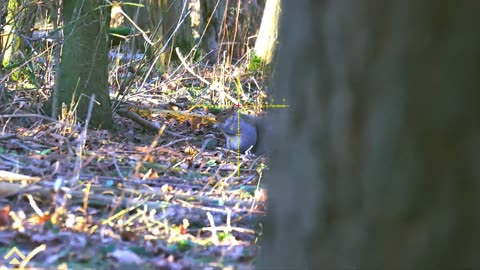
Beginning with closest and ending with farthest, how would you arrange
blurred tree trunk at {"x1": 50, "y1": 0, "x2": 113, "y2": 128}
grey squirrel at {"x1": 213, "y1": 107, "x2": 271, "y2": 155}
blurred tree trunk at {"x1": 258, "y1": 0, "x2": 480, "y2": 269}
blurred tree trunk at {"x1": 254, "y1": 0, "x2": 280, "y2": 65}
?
blurred tree trunk at {"x1": 258, "y1": 0, "x2": 480, "y2": 269} → blurred tree trunk at {"x1": 50, "y1": 0, "x2": 113, "y2": 128} → grey squirrel at {"x1": 213, "y1": 107, "x2": 271, "y2": 155} → blurred tree trunk at {"x1": 254, "y1": 0, "x2": 280, "y2": 65}

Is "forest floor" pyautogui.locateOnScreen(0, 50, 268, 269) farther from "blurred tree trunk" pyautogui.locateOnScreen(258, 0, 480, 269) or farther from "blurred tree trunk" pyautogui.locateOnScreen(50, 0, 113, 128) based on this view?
"blurred tree trunk" pyautogui.locateOnScreen(258, 0, 480, 269)

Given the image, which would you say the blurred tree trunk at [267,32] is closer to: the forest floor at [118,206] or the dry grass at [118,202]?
the dry grass at [118,202]

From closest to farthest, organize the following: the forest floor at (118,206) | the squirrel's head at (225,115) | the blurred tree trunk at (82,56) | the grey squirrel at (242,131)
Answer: the forest floor at (118,206) → the blurred tree trunk at (82,56) → the grey squirrel at (242,131) → the squirrel's head at (225,115)

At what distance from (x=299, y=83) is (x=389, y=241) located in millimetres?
567

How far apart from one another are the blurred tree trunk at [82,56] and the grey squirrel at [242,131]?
1.63 metres

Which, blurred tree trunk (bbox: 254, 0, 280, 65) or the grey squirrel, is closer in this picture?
the grey squirrel

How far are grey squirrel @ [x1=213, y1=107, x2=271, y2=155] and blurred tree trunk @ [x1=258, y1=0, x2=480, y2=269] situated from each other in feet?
20.8

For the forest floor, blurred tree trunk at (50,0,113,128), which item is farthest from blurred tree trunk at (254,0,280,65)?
the forest floor

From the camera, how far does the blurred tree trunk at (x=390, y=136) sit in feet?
6.34

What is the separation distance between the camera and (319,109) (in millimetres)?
2160

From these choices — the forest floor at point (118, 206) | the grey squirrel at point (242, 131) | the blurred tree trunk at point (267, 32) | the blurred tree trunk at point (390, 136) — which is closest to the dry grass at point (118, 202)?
the forest floor at point (118, 206)

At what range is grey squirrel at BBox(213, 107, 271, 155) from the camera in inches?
341

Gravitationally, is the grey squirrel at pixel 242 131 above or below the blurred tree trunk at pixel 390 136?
below

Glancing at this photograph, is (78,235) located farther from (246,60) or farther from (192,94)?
(246,60)
